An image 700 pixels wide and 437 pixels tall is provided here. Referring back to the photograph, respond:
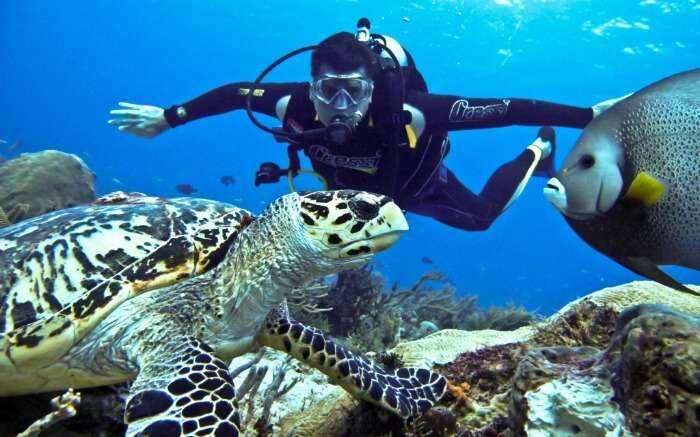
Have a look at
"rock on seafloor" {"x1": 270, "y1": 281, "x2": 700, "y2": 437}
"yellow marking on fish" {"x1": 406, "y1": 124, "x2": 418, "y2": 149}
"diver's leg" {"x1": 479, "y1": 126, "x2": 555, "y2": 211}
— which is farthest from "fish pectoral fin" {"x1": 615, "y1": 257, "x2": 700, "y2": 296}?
"diver's leg" {"x1": 479, "y1": 126, "x2": 555, "y2": 211}

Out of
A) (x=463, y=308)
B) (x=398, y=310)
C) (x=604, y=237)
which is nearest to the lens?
(x=604, y=237)

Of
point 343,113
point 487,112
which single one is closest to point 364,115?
point 343,113

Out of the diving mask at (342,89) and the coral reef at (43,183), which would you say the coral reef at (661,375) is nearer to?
the diving mask at (342,89)

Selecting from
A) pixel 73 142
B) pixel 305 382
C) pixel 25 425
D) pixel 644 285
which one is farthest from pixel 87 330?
pixel 73 142

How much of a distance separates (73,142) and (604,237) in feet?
374

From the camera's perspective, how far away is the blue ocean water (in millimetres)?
30656

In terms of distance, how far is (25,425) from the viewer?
7.82 feet

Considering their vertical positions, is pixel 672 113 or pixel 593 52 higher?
pixel 593 52

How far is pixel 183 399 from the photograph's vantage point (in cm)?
183

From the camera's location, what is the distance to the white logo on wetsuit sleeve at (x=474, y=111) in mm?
5223

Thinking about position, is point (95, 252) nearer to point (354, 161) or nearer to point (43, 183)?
point (354, 161)

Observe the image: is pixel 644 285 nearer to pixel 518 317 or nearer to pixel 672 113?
pixel 672 113

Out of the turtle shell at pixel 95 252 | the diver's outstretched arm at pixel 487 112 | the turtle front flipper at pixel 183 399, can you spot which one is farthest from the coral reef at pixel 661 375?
the diver's outstretched arm at pixel 487 112

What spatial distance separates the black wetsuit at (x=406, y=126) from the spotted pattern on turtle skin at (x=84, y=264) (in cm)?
262
